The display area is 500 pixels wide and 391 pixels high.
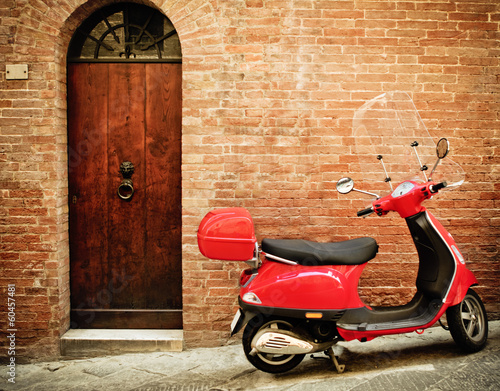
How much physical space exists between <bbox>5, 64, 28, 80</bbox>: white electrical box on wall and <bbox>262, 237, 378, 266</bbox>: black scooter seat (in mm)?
2585

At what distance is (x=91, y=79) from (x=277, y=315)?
9.03 feet

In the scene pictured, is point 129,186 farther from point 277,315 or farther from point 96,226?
point 277,315

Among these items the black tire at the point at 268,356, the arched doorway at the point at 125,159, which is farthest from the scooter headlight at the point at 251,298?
the arched doorway at the point at 125,159

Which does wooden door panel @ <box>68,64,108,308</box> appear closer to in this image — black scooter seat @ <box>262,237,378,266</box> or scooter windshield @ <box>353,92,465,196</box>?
black scooter seat @ <box>262,237,378,266</box>

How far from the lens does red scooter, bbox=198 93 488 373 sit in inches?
121

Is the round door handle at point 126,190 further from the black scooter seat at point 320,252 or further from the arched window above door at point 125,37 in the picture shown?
the black scooter seat at point 320,252

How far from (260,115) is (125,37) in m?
1.48

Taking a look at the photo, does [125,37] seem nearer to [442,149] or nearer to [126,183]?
[126,183]

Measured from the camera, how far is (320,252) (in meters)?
3.13

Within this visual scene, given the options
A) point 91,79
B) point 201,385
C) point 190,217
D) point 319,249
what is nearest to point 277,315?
point 319,249

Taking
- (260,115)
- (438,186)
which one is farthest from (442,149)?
(260,115)

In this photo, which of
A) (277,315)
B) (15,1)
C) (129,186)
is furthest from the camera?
(129,186)

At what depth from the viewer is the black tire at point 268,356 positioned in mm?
3129

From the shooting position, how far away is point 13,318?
13.0 feet
